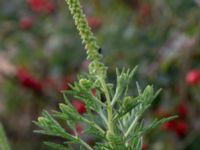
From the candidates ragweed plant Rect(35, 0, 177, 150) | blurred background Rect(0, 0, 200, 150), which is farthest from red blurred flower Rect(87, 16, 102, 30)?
ragweed plant Rect(35, 0, 177, 150)

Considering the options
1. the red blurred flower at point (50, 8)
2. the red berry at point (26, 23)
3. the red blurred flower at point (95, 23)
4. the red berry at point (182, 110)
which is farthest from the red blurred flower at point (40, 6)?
the red berry at point (182, 110)

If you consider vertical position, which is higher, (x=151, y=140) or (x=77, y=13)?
(x=151, y=140)

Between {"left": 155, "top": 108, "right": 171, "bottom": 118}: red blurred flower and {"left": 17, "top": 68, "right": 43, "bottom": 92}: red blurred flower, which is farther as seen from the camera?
{"left": 17, "top": 68, "right": 43, "bottom": 92}: red blurred flower

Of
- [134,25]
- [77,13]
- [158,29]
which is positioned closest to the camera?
[77,13]

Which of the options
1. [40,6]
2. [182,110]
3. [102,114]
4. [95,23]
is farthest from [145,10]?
[102,114]

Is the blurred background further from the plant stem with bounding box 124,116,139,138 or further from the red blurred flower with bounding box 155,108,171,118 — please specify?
the plant stem with bounding box 124,116,139,138

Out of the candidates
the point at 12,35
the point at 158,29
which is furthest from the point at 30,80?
the point at 158,29

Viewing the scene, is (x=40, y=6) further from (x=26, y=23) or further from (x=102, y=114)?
(x=102, y=114)

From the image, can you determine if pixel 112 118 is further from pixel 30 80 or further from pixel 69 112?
pixel 30 80
